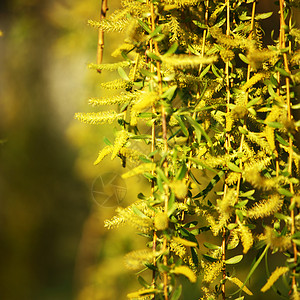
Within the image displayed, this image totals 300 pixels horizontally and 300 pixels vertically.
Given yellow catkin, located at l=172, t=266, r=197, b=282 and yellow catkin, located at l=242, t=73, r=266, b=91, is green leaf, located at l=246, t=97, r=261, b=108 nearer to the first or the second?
yellow catkin, located at l=242, t=73, r=266, b=91

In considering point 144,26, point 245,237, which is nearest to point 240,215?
point 245,237

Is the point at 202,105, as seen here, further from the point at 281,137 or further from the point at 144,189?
the point at 144,189

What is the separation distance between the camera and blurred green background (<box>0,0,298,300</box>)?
3.19 ft

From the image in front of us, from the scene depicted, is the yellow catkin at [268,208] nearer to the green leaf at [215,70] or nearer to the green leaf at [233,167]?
the green leaf at [233,167]

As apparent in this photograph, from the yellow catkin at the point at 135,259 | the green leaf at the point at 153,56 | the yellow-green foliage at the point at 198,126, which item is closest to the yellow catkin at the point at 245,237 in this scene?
the yellow-green foliage at the point at 198,126

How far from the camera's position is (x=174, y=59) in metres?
0.33

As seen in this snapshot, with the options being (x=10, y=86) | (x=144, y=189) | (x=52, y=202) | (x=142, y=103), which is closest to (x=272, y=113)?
(x=142, y=103)

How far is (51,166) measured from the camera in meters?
1.03

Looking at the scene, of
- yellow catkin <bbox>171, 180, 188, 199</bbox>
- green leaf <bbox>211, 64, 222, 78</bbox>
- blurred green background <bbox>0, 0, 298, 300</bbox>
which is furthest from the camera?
blurred green background <bbox>0, 0, 298, 300</bbox>

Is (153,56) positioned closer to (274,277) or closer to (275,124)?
(275,124)

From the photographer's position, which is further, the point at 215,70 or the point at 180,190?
the point at 215,70

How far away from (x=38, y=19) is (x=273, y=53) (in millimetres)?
881

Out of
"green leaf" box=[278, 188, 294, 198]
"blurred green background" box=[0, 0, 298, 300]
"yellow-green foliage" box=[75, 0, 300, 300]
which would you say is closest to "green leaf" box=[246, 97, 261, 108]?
"yellow-green foliage" box=[75, 0, 300, 300]

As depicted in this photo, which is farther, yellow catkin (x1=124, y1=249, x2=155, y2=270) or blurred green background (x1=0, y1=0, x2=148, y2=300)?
blurred green background (x1=0, y1=0, x2=148, y2=300)
